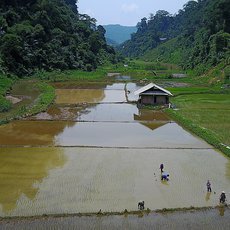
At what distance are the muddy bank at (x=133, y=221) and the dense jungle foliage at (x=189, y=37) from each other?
116ft

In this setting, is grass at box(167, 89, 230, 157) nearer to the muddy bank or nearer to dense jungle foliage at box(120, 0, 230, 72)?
the muddy bank

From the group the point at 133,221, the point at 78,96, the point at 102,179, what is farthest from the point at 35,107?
the point at 133,221

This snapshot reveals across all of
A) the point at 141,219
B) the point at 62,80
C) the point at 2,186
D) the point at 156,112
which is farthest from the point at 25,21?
the point at 141,219

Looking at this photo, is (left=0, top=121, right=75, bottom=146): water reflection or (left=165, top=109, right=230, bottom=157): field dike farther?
(left=0, top=121, right=75, bottom=146): water reflection

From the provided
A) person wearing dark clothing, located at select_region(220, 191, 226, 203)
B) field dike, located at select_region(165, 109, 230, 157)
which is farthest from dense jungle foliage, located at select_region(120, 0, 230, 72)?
person wearing dark clothing, located at select_region(220, 191, 226, 203)

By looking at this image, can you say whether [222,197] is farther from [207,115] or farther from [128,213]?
[207,115]

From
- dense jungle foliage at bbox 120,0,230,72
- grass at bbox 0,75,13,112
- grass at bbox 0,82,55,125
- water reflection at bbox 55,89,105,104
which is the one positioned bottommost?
water reflection at bbox 55,89,105,104

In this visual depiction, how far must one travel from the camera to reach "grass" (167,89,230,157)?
20.5 m

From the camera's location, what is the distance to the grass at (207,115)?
20.5 metres

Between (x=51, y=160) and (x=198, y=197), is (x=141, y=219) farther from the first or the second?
(x=51, y=160)

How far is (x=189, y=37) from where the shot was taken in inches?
3300

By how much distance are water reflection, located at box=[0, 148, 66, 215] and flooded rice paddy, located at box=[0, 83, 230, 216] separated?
0.03 metres

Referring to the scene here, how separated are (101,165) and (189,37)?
72.1 m

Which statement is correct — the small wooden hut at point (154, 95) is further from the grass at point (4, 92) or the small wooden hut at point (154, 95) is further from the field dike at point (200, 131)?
the grass at point (4, 92)
